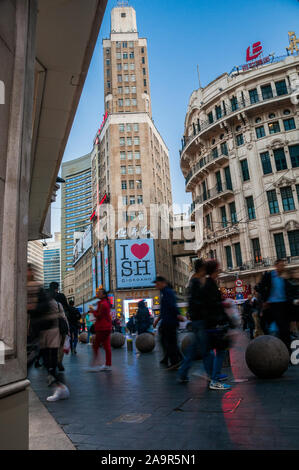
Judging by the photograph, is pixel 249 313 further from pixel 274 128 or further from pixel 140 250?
pixel 140 250

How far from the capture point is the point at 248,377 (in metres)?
5.62

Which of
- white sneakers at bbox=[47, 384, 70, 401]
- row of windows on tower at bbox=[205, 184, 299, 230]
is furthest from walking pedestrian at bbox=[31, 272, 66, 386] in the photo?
row of windows on tower at bbox=[205, 184, 299, 230]

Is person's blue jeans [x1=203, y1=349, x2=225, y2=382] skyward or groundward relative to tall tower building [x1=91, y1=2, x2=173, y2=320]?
groundward

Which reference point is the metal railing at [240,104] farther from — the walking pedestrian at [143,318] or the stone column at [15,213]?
the stone column at [15,213]

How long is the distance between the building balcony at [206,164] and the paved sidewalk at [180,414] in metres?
32.3

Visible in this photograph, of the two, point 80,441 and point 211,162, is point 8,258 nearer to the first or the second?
point 80,441

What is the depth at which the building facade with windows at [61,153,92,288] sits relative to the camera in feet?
488

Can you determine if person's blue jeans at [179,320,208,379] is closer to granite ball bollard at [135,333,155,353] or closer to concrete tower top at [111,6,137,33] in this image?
granite ball bollard at [135,333,155,353]

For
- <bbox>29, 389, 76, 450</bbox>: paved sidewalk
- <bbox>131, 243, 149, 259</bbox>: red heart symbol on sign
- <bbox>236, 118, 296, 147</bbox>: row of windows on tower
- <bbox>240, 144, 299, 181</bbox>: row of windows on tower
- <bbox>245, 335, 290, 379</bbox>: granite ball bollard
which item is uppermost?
<bbox>236, 118, 296, 147</bbox>: row of windows on tower

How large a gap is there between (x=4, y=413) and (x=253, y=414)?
238 cm

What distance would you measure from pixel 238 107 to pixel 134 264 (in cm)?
2658

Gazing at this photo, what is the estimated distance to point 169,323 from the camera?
732 cm

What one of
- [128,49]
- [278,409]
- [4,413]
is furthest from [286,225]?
[128,49]

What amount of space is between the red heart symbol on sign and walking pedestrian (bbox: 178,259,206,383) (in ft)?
153
